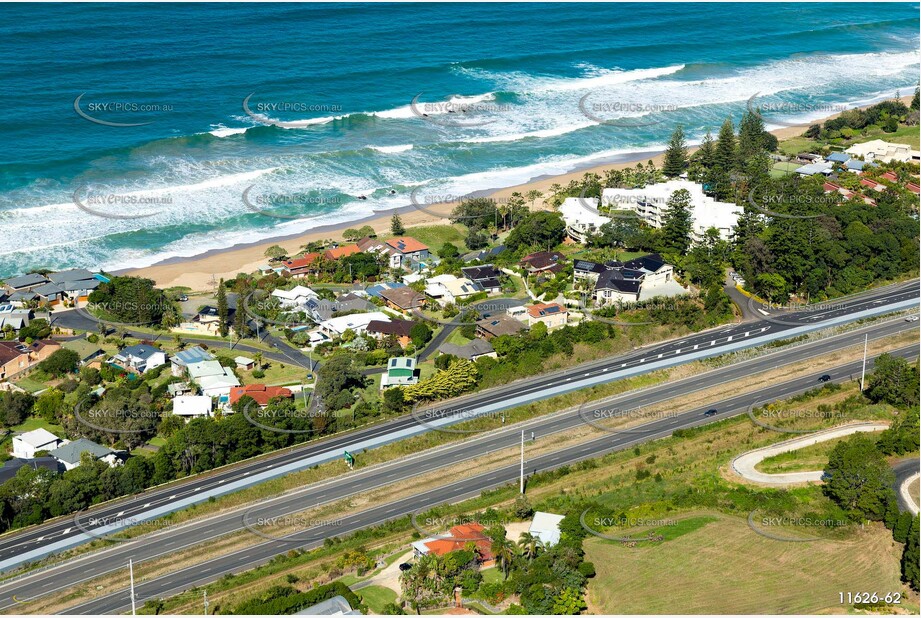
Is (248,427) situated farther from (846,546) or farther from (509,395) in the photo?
(846,546)

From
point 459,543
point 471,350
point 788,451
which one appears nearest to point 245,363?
point 471,350

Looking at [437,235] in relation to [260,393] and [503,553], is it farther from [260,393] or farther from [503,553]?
[503,553]

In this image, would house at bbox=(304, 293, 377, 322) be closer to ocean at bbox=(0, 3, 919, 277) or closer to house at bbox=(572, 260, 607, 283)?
house at bbox=(572, 260, 607, 283)

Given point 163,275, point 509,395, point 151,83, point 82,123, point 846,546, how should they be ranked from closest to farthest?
point 846,546 < point 509,395 < point 163,275 < point 82,123 < point 151,83

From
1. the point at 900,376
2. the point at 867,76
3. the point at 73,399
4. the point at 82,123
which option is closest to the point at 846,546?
the point at 900,376

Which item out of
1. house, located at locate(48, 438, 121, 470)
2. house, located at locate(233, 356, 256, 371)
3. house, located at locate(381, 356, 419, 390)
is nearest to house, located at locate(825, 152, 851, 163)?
house, located at locate(381, 356, 419, 390)
